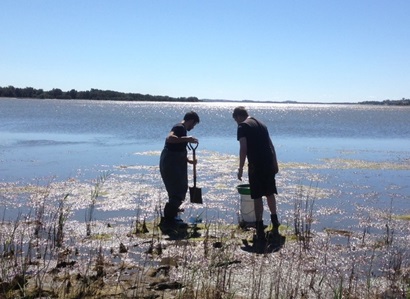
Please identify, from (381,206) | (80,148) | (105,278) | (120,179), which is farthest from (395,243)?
(80,148)

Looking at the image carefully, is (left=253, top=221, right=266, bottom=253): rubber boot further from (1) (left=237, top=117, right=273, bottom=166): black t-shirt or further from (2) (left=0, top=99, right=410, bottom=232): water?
(2) (left=0, top=99, right=410, bottom=232): water

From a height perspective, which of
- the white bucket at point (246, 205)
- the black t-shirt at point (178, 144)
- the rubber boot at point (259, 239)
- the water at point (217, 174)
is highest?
the black t-shirt at point (178, 144)

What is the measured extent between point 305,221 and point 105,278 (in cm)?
407

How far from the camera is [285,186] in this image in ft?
42.5

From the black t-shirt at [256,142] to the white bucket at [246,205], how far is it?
734mm

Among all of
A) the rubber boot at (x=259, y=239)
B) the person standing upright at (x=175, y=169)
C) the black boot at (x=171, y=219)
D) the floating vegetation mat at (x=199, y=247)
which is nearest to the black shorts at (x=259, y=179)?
the rubber boot at (x=259, y=239)

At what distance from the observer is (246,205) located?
8.42 m

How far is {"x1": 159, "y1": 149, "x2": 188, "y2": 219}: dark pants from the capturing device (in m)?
8.38

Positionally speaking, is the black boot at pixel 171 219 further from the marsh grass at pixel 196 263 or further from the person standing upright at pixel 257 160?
the person standing upright at pixel 257 160

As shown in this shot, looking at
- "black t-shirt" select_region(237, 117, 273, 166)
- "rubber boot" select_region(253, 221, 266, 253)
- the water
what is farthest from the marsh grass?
the water

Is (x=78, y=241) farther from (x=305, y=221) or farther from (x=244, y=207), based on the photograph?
(x=305, y=221)

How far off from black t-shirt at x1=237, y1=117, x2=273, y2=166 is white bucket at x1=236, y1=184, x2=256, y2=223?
734 millimetres

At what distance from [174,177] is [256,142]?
1.46m

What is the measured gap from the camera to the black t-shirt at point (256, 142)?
25.5 feet
